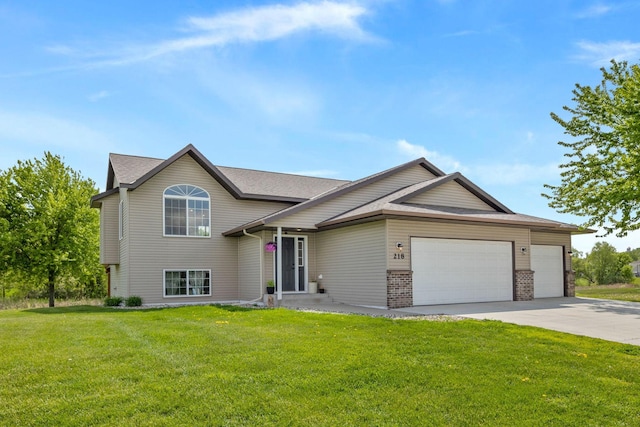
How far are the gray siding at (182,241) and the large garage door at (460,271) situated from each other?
6.97 m

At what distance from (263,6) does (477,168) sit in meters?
10.6

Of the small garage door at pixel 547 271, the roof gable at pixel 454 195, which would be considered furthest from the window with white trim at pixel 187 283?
the small garage door at pixel 547 271

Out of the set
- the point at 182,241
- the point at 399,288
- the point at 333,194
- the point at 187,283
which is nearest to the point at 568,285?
the point at 399,288

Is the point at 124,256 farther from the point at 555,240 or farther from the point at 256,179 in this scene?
the point at 555,240

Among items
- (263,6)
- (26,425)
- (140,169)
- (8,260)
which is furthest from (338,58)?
(8,260)

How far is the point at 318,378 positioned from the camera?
5.75 m

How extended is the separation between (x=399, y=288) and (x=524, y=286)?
556 cm

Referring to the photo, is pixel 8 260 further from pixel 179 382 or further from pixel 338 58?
pixel 179 382

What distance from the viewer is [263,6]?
461 inches

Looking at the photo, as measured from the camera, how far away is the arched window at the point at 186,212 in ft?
57.2

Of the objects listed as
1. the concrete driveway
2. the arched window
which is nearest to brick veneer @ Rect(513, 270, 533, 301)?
the concrete driveway

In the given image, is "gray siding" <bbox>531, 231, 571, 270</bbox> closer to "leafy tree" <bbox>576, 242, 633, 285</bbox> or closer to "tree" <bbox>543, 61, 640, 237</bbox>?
"tree" <bbox>543, 61, 640, 237</bbox>

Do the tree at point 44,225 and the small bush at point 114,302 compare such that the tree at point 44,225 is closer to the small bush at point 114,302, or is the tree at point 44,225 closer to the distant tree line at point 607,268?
the small bush at point 114,302

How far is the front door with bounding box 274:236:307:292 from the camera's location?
17.0 metres
